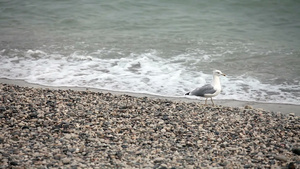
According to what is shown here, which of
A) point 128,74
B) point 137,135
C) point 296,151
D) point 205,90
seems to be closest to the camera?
point 296,151

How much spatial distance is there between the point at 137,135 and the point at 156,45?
8.68 m

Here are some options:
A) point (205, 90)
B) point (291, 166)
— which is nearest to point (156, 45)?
point (205, 90)

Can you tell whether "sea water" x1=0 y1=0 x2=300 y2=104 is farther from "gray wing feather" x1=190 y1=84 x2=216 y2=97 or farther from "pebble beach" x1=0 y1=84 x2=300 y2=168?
"pebble beach" x1=0 y1=84 x2=300 y2=168

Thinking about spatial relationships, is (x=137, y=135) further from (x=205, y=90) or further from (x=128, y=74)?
(x=128, y=74)

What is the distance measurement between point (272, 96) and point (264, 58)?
3.52m

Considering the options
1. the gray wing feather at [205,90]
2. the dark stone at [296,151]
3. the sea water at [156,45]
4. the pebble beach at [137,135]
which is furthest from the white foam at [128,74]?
the dark stone at [296,151]

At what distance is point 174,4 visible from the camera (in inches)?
797

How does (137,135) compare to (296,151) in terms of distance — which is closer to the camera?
(296,151)

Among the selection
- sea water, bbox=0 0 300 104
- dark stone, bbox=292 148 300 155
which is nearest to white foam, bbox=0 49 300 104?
sea water, bbox=0 0 300 104

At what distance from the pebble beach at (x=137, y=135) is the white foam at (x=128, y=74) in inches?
82.5

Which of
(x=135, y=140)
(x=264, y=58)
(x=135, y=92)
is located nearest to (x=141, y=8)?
(x=264, y=58)

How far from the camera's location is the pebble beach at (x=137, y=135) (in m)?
4.84

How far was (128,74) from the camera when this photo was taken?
10.7 meters

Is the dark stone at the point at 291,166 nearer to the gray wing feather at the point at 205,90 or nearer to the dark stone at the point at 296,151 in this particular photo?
the dark stone at the point at 296,151
